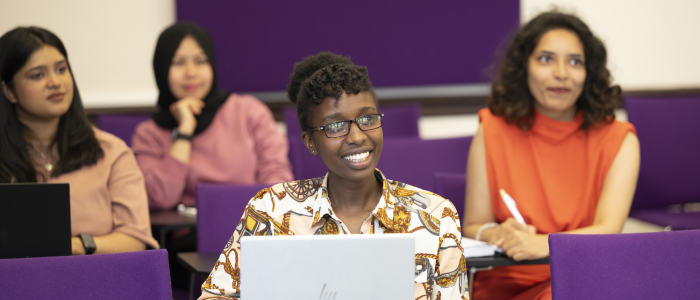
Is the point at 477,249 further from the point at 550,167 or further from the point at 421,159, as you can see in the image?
the point at 421,159

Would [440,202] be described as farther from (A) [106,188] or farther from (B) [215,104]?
(B) [215,104]

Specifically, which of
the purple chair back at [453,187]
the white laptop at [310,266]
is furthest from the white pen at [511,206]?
the white laptop at [310,266]

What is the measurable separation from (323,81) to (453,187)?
110cm

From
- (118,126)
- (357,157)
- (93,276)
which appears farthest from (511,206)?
(118,126)

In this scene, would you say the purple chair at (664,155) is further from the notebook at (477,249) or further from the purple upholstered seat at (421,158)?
the notebook at (477,249)

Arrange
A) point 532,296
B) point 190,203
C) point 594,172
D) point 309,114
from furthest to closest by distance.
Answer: point 190,203 → point 594,172 → point 532,296 → point 309,114

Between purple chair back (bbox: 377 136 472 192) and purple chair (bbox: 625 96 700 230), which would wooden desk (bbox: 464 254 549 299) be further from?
purple chair (bbox: 625 96 700 230)

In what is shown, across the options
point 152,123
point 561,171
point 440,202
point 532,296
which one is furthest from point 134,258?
point 152,123

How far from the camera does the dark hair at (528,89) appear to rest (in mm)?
2332

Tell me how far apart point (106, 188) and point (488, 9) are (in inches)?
125

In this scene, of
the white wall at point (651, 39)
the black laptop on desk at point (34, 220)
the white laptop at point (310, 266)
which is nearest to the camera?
the white laptop at point (310, 266)

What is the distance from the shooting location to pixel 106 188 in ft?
7.05

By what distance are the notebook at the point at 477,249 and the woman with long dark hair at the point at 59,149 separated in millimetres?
1038

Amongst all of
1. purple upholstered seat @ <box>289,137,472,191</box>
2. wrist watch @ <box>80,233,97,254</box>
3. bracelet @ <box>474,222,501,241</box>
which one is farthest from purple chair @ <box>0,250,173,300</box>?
purple upholstered seat @ <box>289,137,472,191</box>
